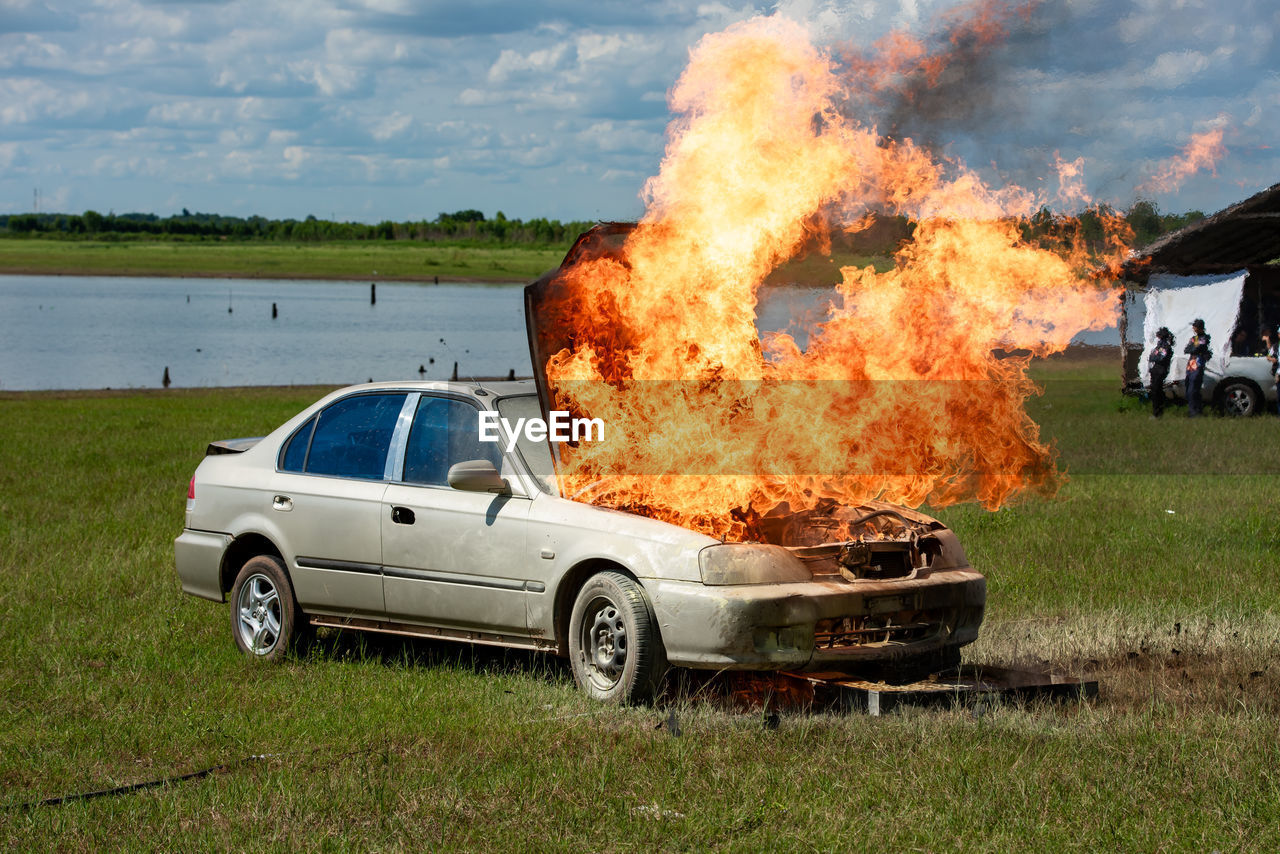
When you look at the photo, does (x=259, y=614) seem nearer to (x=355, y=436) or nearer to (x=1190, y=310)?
(x=355, y=436)

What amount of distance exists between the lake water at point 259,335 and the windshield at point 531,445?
1506 mm

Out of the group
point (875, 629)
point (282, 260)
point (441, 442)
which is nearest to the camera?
point (875, 629)

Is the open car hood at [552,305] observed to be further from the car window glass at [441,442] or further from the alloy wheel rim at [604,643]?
the alloy wheel rim at [604,643]

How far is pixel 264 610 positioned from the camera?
28.8ft

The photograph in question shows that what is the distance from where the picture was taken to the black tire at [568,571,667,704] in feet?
22.9

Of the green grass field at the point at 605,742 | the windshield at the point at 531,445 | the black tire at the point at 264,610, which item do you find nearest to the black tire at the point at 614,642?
the green grass field at the point at 605,742

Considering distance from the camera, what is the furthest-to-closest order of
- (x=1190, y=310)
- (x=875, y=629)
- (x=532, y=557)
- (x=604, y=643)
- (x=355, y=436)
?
1. (x=1190, y=310)
2. (x=355, y=436)
3. (x=532, y=557)
4. (x=604, y=643)
5. (x=875, y=629)

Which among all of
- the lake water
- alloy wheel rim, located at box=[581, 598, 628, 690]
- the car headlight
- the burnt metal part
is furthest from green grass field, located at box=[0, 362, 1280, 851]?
the lake water

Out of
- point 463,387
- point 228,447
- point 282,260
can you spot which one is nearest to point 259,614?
point 228,447

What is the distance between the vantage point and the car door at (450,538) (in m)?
7.59

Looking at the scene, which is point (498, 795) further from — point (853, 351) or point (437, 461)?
point (853, 351)

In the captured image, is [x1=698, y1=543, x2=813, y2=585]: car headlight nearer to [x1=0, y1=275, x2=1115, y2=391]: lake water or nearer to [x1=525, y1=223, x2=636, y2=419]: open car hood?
[x1=525, y1=223, x2=636, y2=419]: open car hood

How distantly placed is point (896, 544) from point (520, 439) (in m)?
2.22

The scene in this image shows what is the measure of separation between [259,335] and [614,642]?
6287 cm
